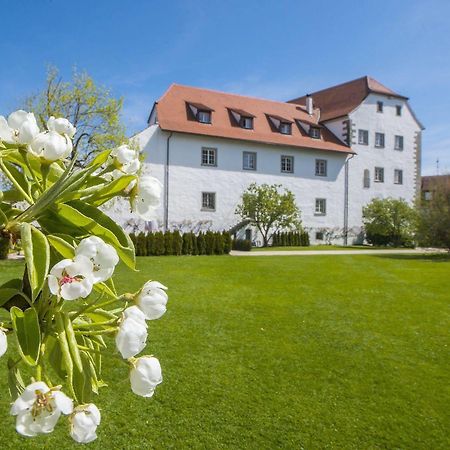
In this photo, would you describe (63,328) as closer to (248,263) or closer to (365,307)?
(365,307)

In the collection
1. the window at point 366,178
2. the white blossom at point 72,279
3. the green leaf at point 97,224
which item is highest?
the window at point 366,178

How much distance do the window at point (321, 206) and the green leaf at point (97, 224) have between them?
2964 cm

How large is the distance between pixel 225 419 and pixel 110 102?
14678 millimetres

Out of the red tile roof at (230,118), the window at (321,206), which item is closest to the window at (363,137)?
the red tile roof at (230,118)

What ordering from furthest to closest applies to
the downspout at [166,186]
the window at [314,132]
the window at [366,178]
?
the window at [366,178], the window at [314,132], the downspout at [166,186]

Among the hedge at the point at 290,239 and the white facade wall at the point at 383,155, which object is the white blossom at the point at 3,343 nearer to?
the hedge at the point at 290,239

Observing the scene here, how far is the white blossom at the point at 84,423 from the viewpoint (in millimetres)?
952

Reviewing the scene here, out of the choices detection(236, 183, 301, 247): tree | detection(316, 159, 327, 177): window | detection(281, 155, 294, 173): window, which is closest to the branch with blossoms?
detection(236, 183, 301, 247): tree

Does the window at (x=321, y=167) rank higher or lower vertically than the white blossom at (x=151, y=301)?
higher

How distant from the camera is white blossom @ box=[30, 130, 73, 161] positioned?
1.12m

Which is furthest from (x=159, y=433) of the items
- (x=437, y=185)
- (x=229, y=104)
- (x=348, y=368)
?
(x=229, y=104)

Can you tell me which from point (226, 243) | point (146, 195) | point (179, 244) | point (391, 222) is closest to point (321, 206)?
point (391, 222)

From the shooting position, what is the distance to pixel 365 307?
342 inches

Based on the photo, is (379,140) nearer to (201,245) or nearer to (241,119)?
(241,119)
